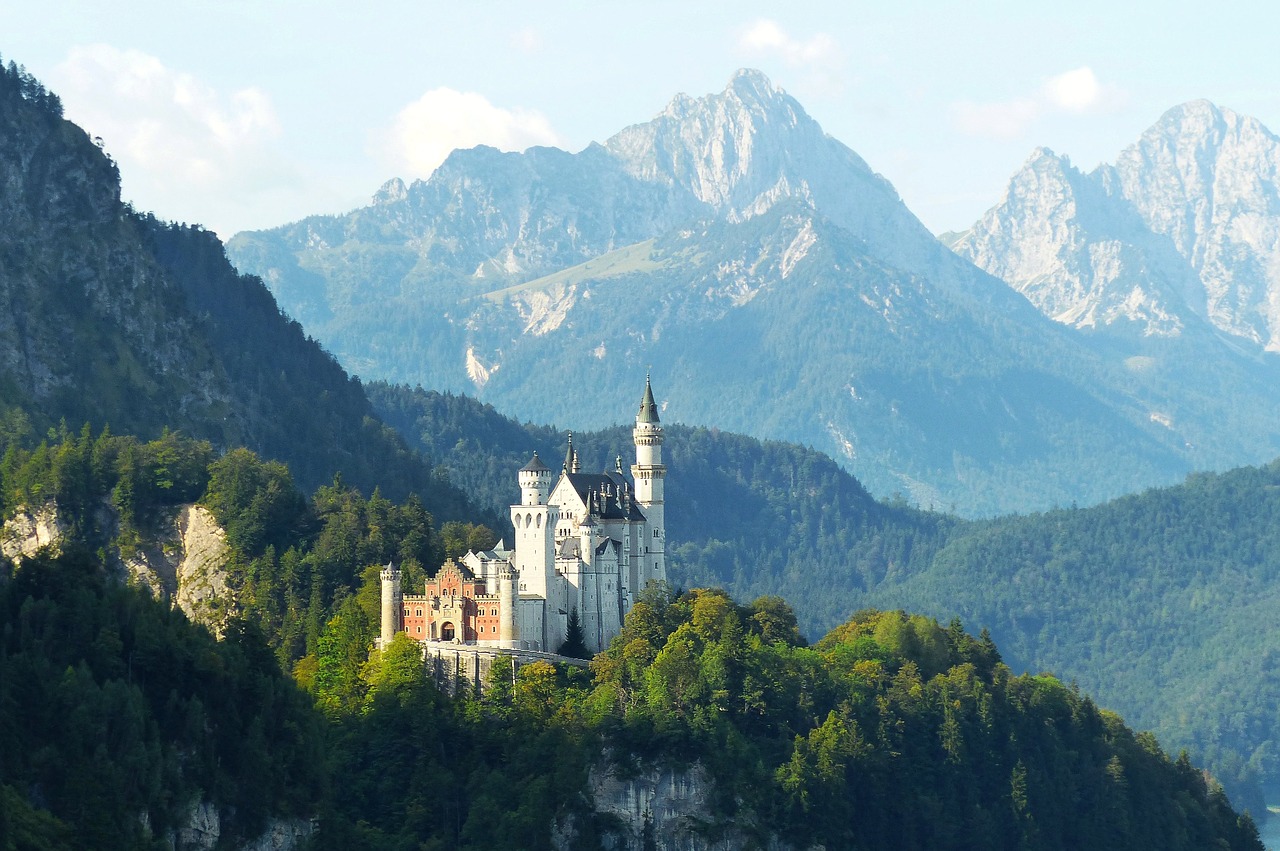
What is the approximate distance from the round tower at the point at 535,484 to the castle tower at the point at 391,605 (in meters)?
9.71

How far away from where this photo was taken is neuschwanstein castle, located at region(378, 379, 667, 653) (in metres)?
161

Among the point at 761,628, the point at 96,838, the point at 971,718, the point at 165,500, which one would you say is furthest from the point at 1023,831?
the point at 96,838

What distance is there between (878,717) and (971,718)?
10890mm

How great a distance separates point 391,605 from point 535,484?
1194 cm

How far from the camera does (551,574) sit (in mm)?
163750

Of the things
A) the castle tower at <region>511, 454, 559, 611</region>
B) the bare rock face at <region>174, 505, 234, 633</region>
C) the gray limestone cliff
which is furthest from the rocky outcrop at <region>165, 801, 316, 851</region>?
the bare rock face at <region>174, 505, 234, 633</region>

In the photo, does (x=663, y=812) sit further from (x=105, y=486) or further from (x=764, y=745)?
Answer: (x=105, y=486)

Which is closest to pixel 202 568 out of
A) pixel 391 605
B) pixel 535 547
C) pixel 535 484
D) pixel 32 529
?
pixel 32 529

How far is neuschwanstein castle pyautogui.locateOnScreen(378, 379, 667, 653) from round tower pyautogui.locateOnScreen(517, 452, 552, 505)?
64 millimetres

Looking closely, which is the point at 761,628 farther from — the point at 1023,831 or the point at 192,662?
the point at 192,662

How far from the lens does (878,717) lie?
17562cm

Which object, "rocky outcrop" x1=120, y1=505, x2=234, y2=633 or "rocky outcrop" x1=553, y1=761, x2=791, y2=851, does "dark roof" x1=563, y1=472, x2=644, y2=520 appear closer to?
"rocky outcrop" x1=553, y1=761, x2=791, y2=851

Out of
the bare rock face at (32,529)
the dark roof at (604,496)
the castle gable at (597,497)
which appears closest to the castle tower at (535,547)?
the castle gable at (597,497)

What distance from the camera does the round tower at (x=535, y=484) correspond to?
16525 centimetres
